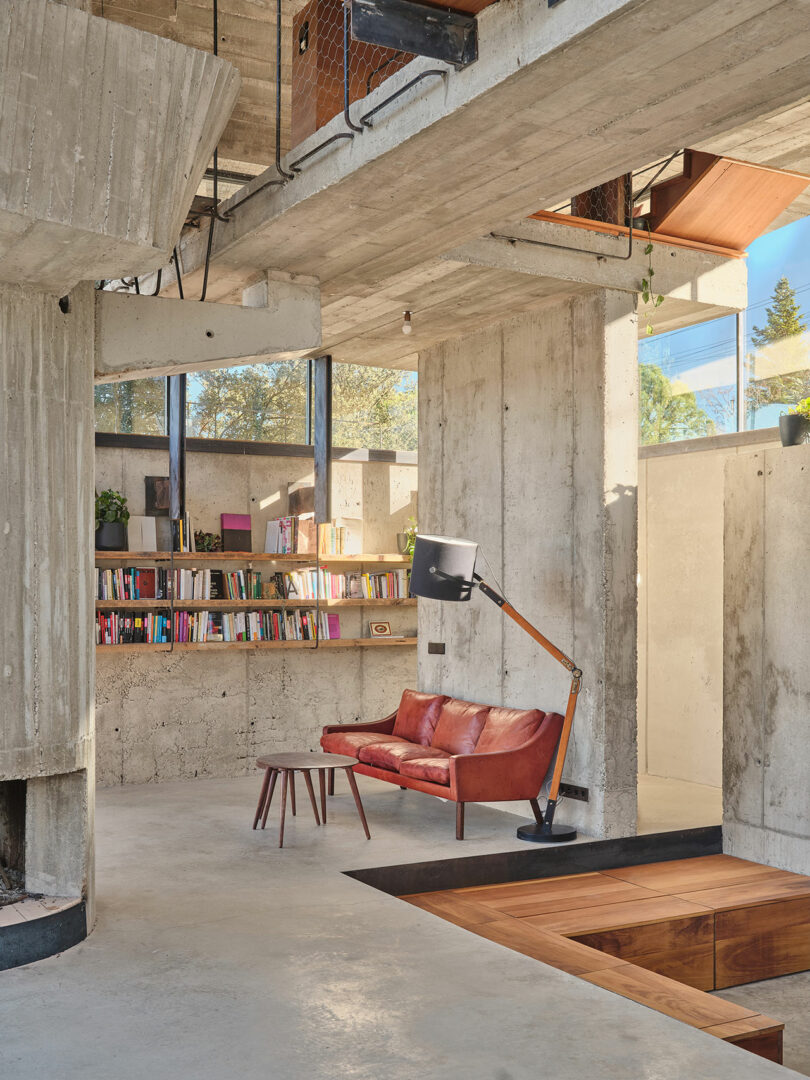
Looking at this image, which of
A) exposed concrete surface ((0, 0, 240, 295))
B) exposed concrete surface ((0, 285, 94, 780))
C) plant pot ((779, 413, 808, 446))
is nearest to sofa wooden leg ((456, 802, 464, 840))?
exposed concrete surface ((0, 285, 94, 780))

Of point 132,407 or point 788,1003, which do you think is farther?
point 132,407

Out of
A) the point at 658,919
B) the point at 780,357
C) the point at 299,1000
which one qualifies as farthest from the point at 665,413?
the point at 299,1000

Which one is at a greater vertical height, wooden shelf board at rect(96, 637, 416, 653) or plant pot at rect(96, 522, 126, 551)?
plant pot at rect(96, 522, 126, 551)

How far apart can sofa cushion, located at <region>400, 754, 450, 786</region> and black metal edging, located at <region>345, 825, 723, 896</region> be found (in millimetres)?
666

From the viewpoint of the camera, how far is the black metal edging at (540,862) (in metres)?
6.05

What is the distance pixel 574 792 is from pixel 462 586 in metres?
1.57

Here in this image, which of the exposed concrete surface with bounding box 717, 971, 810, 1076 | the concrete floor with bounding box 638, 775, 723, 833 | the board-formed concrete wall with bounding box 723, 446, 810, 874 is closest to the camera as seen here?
the exposed concrete surface with bounding box 717, 971, 810, 1076

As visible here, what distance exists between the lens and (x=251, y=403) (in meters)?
9.63

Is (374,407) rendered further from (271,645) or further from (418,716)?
(418,716)

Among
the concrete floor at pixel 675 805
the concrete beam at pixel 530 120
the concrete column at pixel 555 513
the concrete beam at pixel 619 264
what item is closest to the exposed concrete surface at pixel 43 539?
the concrete beam at pixel 530 120

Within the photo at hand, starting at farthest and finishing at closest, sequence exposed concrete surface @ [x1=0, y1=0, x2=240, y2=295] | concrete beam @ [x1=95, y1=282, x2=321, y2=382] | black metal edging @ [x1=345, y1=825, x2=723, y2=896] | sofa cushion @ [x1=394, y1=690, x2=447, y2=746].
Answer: sofa cushion @ [x1=394, y1=690, x2=447, y2=746] < black metal edging @ [x1=345, y1=825, x2=723, y2=896] < concrete beam @ [x1=95, y1=282, x2=321, y2=382] < exposed concrete surface @ [x1=0, y1=0, x2=240, y2=295]

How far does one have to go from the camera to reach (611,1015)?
404cm

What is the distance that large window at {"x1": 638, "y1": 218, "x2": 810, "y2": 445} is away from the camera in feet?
A: 27.6

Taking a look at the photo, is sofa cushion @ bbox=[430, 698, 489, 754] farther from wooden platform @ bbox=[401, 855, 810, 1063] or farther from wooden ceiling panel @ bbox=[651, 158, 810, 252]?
wooden ceiling panel @ bbox=[651, 158, 810, 252]
